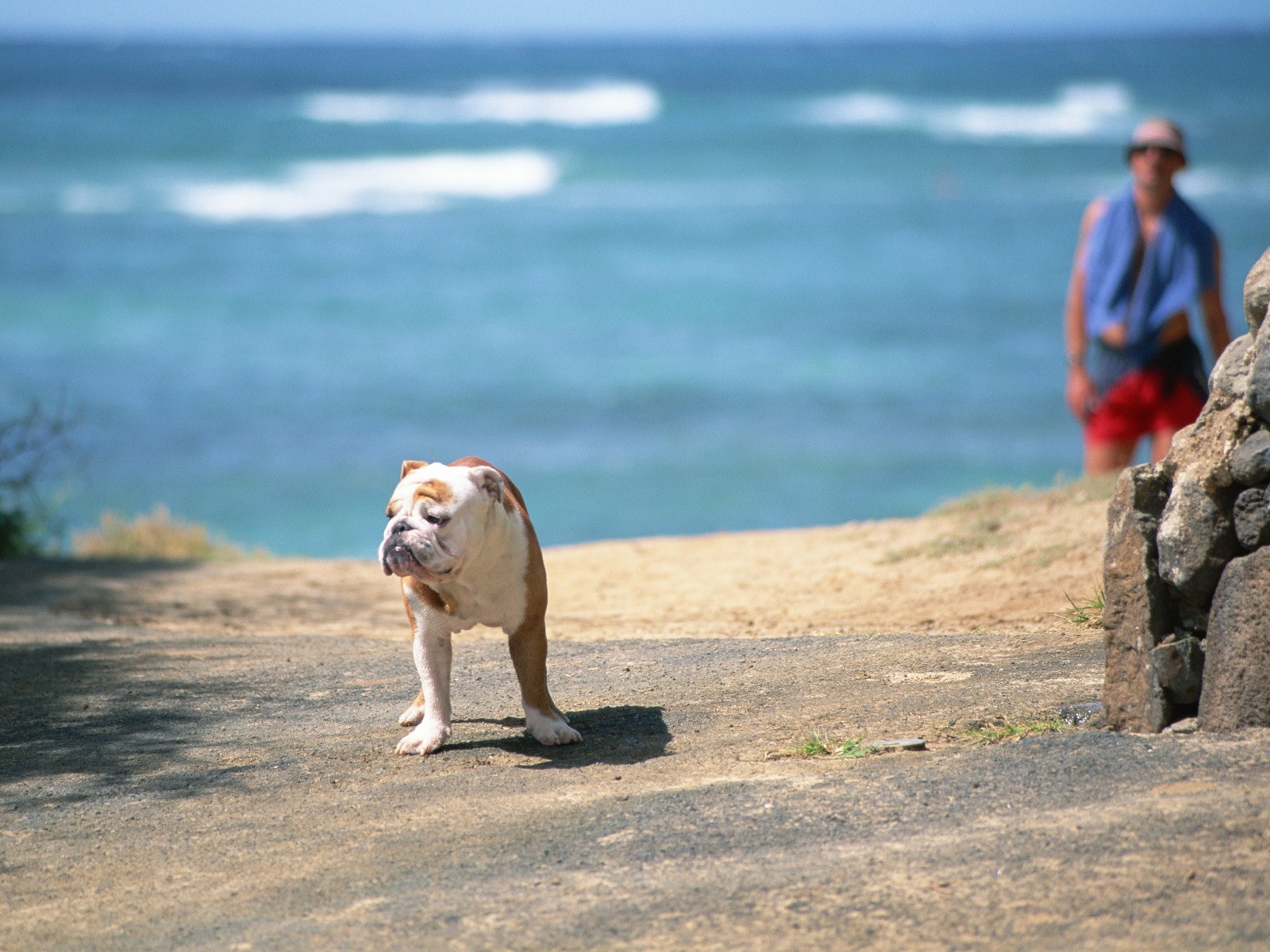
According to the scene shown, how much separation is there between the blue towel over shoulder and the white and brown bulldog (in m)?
4.40

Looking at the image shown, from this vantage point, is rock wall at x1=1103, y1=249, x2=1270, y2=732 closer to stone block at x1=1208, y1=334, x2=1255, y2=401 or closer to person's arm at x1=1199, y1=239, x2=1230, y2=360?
stone block at x1=1208, y1=334, x2=1255, y2=401

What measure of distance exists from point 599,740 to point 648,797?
71cm

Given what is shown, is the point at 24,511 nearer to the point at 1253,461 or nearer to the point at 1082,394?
the point at 1082,394

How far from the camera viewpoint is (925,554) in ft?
26.5

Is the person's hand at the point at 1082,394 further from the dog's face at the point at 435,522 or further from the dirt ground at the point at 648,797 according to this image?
the dog's face at the point at 435,522

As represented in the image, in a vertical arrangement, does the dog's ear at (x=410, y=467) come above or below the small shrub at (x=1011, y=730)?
above

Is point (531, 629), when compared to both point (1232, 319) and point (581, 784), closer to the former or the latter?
point (581, 784)

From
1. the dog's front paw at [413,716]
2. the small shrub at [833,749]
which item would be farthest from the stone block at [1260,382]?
the dog's front paw at [413,716]

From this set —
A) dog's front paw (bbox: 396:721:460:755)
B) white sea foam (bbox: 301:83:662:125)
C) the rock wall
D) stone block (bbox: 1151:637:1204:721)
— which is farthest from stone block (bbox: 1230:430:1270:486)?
white sea foam (bbox: 301:83:662:125)

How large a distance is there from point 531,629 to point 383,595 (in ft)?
13.9

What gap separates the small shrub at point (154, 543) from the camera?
→ 10945mm

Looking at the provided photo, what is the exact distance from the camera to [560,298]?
1027 inches

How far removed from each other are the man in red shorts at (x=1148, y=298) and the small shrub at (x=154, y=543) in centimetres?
660

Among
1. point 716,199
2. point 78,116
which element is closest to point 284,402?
point 716,199
